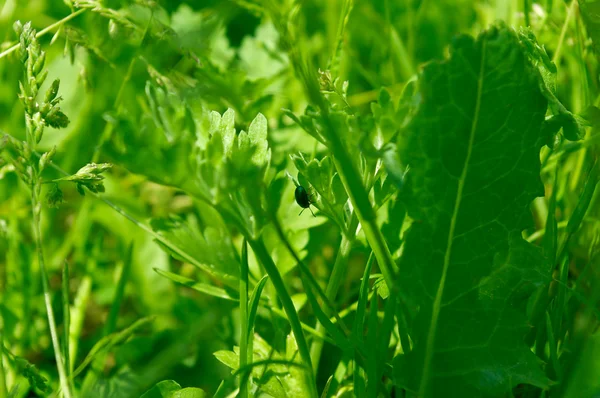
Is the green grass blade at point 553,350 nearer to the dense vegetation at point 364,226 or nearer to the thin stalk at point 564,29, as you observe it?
the dense vegetation at point 364,226

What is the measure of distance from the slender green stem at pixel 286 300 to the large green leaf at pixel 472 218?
20cm

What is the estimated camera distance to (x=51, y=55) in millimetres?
2863

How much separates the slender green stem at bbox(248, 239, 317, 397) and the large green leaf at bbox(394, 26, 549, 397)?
0.66 feet

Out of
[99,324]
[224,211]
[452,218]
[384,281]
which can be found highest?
[224,211]

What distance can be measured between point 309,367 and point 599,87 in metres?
1.26

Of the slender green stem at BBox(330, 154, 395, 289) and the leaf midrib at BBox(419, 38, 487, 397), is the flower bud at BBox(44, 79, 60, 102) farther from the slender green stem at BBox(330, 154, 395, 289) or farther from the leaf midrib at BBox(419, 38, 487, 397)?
the leaf midrib at BBox(419, 38, 487, 397)

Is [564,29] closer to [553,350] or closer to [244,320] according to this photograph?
[553,350]

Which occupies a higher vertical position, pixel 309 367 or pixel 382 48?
pixel 382 48

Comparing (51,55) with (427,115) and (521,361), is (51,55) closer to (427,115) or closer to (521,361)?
(427,115)

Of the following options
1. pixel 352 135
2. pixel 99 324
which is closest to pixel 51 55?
pixel 99 324

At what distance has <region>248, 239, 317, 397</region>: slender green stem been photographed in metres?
1.13

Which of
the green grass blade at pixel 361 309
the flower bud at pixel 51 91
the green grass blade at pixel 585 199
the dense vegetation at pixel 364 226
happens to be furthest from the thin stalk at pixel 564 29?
the flower bud at pixel 51 91

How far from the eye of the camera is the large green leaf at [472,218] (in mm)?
1220

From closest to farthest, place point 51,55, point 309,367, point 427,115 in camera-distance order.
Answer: point 427,115, point 309,367, point 51,55
